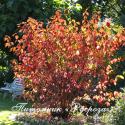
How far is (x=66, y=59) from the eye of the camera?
9875 mm

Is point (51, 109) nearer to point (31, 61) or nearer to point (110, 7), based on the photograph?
point (31, 61)

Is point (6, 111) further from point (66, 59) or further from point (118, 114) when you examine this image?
point (118, 114)

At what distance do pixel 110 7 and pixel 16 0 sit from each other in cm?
1081

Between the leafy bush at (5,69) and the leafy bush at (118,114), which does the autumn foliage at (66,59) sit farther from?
the leafy bush at (5,69)

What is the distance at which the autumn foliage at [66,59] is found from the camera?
32.4 feet

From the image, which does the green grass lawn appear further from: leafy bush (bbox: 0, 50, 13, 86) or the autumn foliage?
leafy bush (bbox: 0, 50, 13, 86)

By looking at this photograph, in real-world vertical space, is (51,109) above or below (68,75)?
below

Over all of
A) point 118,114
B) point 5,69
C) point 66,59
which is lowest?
point 118,114

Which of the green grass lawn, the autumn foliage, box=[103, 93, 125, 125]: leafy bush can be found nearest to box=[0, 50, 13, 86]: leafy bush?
the green grass lawn

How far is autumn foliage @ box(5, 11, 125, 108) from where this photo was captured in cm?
988

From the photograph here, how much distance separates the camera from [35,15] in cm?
1800

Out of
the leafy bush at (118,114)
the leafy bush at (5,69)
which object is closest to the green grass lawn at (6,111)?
the leafy bush at (118,114)

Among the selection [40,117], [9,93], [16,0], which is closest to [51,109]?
[40,117]

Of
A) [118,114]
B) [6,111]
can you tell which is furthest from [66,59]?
[6,111]
